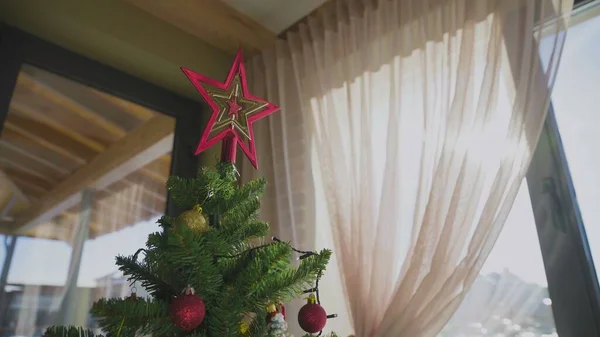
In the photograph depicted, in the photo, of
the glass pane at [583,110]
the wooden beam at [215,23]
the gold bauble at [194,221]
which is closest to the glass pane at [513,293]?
the glass pane at [583,110]

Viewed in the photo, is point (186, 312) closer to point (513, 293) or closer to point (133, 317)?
point (133, 317)

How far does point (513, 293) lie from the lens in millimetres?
973

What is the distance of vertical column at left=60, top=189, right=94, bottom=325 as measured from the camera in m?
1.25

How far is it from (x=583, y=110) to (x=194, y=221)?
3.24 ft

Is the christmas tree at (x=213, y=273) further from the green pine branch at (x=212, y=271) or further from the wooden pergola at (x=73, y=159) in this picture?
the wooden pergola at (x=73, y=159)

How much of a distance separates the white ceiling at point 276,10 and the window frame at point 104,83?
0.44m

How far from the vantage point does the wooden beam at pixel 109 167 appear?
127 centimetres

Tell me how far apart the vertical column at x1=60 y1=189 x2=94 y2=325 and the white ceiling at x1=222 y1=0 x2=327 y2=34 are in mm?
875

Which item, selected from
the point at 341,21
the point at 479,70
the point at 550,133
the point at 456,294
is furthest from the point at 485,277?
the point at 341,21

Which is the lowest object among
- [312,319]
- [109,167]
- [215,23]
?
[312,319]

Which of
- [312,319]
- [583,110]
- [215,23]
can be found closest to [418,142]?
[583,110]

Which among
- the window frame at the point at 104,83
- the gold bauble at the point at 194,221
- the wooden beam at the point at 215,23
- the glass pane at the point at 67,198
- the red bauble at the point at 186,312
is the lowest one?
the red bauble at the point at 186,312

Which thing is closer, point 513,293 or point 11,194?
point 513,293

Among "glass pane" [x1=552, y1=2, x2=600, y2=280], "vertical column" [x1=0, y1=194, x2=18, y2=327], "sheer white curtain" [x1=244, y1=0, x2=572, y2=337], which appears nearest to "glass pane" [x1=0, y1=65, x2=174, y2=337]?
"vertical column" [x1=0, y1=194, x2=18, y2=327]
